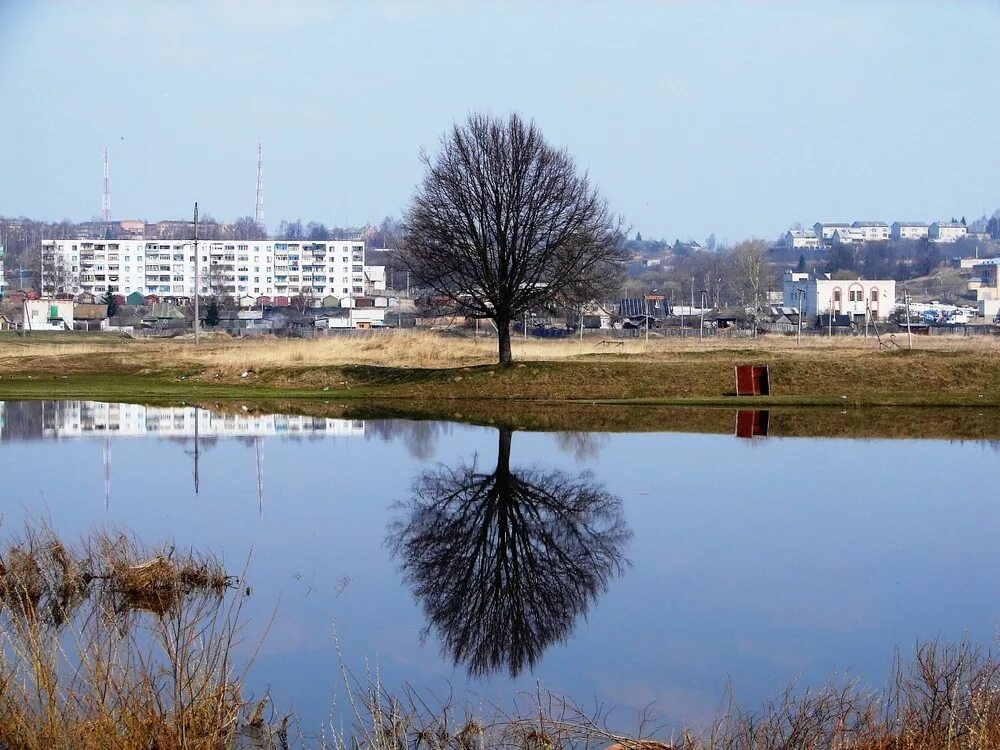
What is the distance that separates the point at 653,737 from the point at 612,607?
4.23 metres

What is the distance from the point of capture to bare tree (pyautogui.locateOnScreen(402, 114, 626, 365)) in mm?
44812

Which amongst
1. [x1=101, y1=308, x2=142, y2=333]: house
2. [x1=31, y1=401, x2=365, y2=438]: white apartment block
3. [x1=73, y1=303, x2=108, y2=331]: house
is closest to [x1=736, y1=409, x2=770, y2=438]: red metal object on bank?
[x1=31, y1=401, x2=365, y2=438]: white apartment block

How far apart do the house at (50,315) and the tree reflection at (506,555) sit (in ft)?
326

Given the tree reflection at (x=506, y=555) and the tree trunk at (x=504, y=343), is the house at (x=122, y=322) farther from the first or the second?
the tree reflection at (x=506, y=555)

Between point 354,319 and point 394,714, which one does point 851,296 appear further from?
point 394,714

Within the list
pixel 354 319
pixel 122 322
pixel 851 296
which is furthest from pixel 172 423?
pixel 851 296

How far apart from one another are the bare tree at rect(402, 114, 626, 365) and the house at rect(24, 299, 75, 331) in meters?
77.3

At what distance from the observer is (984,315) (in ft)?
495

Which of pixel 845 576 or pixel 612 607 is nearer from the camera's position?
pixel 612 607

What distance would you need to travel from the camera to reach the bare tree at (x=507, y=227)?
147 feet

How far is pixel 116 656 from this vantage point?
351 inches

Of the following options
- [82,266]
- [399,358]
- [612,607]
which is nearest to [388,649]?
[612,607]

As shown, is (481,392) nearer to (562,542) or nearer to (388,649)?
(562,542)

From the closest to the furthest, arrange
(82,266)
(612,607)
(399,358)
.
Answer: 1. (612,607)
2. (399,358)
3. (82,266)
